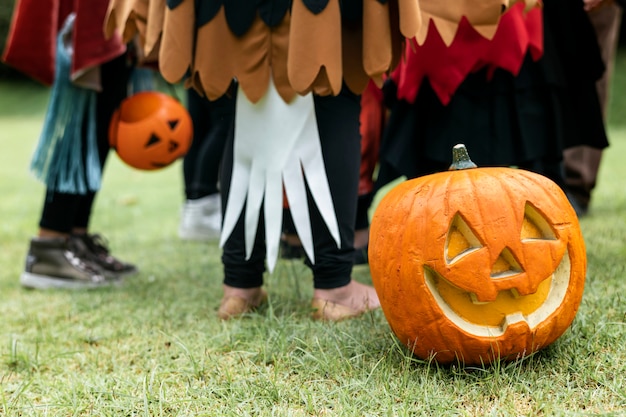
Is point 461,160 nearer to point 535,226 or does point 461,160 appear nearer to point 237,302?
point 535,226

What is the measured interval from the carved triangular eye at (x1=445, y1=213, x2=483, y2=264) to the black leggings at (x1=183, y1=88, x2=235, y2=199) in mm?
1709

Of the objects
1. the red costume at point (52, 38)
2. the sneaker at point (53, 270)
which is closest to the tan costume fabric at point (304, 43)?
the red costume at point (52, 38)

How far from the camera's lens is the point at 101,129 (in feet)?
7.41

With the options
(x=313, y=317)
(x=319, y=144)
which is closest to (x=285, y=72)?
(x=319, y=144)

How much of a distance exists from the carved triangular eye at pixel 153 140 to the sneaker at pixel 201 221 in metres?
1.06

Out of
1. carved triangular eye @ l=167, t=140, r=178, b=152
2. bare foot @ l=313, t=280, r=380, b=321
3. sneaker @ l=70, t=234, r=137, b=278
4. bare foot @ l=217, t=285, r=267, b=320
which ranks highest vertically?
carved triangular eye @ l=167, t=140, r=178, b=152

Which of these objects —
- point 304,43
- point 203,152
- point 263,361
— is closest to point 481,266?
point 263,361

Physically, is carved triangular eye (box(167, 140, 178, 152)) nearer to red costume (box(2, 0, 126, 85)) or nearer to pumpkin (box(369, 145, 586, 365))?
red costume (box(2, 0, 126, 85))

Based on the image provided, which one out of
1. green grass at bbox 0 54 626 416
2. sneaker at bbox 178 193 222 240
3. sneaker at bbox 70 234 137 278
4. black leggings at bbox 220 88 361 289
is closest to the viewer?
green grass at bbox 0 54 626 416

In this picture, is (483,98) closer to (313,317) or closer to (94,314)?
(313,317)

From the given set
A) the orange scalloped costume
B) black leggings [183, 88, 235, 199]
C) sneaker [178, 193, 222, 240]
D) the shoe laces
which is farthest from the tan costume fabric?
sneaker [178, 193, 222, 240]

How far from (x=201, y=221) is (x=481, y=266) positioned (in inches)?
83.5

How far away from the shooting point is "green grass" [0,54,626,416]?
1.17 m

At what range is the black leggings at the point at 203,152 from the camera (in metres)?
2.96
